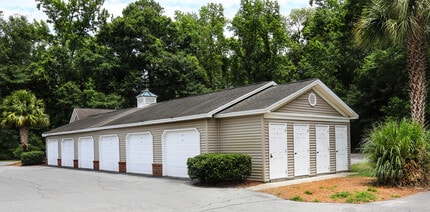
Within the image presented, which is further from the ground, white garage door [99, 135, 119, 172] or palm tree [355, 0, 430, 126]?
palm tree [355, 0, 430, 126]

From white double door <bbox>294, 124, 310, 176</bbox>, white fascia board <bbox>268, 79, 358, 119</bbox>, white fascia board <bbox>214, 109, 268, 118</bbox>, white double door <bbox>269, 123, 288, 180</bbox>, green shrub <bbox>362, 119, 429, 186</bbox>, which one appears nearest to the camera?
green shrub <bbox>362, 119, 429, 186</bbox>

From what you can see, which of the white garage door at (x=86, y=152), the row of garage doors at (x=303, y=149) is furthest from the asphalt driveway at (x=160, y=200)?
the white garage door at (x=86, y=152)

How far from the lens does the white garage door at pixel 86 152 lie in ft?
78.2

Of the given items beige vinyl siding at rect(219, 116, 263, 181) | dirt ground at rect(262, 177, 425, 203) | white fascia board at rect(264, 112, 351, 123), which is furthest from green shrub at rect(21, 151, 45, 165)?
dirt ground at rect(262, 177, 425, 203)


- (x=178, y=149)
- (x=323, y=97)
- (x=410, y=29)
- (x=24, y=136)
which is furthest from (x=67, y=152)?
(x=410, y=29)

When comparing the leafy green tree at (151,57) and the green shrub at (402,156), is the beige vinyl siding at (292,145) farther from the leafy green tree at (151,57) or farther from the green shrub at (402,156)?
the leafy green tree at (151,57)

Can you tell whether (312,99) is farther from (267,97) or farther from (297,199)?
(297,199)

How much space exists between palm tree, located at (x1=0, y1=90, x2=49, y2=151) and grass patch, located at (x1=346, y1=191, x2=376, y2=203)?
29.7m

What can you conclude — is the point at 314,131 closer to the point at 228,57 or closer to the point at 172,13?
the point at 228,57

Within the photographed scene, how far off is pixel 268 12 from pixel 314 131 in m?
27.2

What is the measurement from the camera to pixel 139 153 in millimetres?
19375

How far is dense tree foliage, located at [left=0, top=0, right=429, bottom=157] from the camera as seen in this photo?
128 feet

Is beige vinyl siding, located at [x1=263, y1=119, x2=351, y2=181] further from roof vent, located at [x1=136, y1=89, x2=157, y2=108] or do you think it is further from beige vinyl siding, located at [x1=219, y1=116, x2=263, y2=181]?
roof vent, located at [x1=136, y1=89, x2=157, y2=108]

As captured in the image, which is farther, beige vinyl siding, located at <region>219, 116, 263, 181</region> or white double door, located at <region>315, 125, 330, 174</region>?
white double door, located at <region>315, 125, 330, 174</region>
